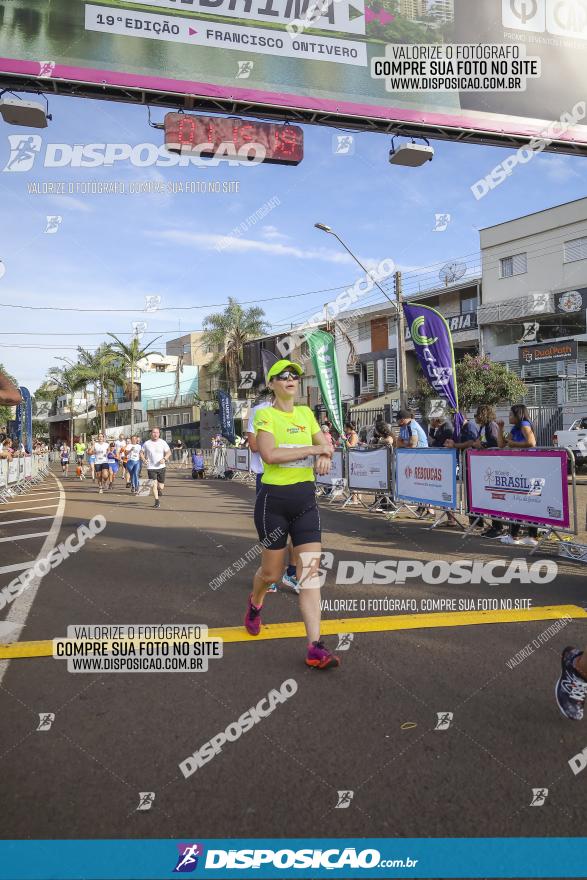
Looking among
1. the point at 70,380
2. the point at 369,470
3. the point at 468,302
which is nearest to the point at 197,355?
the point at 70,380

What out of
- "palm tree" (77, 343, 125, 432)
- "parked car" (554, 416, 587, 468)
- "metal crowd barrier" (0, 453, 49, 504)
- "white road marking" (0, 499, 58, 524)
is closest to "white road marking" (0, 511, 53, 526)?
"white road marking" (0, 499, 58, 524)

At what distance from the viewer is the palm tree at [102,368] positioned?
55406 millimetres

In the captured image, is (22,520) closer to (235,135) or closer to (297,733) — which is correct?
(235,135)

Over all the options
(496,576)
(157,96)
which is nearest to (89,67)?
(157,96)

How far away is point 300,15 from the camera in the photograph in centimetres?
1246

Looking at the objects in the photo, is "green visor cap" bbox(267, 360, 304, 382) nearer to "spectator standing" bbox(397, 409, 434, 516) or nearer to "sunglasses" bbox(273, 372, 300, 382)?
"sunglasses" bbox(273, 372, 300, 382)

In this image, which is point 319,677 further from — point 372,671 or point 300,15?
point 300,15

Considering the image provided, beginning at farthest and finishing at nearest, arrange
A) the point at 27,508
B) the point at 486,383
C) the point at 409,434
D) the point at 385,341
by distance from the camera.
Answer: the point at 385,341 → the point at 486,383 → the point at 27,508 → the point at 409,434

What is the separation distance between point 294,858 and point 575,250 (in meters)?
34.6

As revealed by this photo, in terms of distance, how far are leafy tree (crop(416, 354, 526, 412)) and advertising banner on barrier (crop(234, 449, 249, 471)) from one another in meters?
10.9

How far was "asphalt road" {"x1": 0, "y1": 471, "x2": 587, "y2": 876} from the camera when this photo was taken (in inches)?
95.0

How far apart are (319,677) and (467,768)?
→ 3.99 ft

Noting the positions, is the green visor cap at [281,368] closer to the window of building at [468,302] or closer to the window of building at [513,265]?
the window of building at [513,265]

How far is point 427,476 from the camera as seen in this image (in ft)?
35.8
